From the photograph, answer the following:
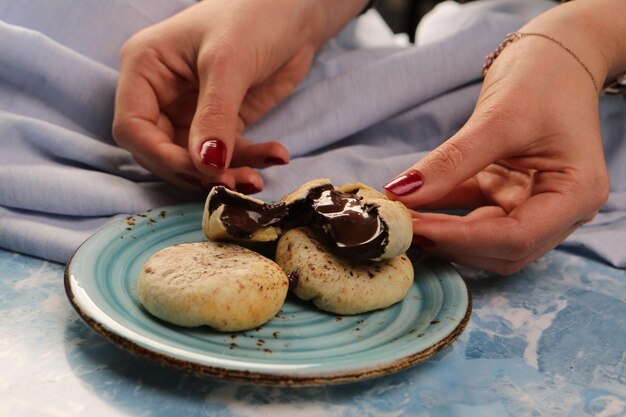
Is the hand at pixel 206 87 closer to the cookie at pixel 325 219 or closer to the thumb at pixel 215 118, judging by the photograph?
the thumb at pixel 215 118

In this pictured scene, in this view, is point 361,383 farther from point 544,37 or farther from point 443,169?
point 544,37

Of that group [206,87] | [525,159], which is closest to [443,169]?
[525,159]

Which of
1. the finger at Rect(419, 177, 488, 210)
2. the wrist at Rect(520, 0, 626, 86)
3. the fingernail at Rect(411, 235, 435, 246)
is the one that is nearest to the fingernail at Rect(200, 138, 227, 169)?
the fingernail at Rect(411, 235, 435, 246)

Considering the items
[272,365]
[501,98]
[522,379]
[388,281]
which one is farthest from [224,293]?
[501,98]

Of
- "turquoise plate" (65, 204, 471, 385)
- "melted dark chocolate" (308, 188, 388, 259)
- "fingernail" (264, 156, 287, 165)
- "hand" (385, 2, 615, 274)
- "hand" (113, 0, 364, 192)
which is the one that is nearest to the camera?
"turquoise plate" (65, 204, 471, 385)

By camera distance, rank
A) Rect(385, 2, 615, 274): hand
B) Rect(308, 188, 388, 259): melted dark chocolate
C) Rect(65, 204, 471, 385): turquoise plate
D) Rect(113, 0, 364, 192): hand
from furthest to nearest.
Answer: Rect(113, 0, 364, 192): hand, Rect(385, 2, 615, 274): hand, Rect(308, 188, 388, 259): melted dark chocolate, Rect(65, 204, 471, 385): turquoise plate

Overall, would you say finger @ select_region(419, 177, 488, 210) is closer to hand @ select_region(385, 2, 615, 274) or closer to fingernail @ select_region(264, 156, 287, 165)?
hand @ select_region(385, 2, 615, 274)
